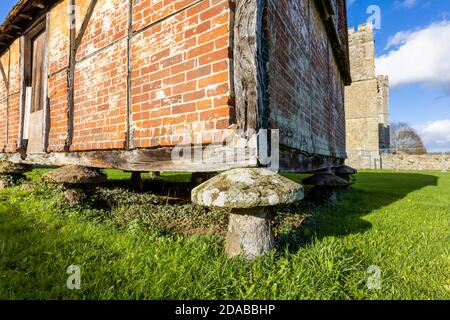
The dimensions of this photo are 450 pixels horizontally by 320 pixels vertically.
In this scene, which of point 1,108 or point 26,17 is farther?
point 1,108

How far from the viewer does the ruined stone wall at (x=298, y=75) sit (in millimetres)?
2891

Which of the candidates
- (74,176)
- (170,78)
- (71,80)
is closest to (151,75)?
(170,78)

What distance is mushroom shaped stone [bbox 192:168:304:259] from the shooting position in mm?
2141

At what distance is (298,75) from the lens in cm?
385

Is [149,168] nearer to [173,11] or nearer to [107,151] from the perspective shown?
[107,151]

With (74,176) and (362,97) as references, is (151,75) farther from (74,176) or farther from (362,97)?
(362,97)

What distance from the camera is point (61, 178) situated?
12.1 feet

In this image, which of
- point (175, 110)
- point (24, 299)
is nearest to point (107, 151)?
point (175, 110)

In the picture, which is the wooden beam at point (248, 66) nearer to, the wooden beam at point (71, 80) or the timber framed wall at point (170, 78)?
the timber framed wall at point (170, 78)

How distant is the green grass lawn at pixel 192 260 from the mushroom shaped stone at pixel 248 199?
0.45 feet

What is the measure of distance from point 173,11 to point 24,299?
2762mm

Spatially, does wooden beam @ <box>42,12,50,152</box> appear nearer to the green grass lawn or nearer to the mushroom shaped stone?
the green grass lawn

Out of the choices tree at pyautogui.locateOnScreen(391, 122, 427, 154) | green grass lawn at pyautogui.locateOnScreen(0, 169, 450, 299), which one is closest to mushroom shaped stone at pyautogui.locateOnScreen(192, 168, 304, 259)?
green grass lawn at pyautogui.locateOnScreen(0, 169, 450, 299)
